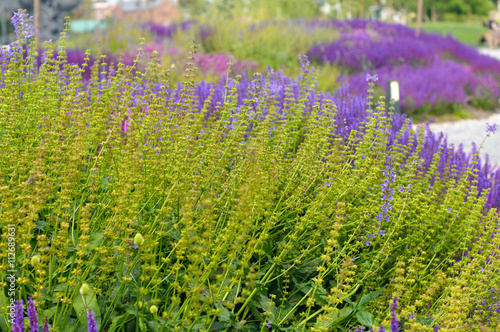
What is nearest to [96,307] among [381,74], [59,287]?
[59,287]

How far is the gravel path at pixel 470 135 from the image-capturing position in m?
6.31

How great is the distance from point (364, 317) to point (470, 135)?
6124 mm

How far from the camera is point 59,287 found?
5.69 feet

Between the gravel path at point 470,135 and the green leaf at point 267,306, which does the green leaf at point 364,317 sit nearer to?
the green leaf at point 267,306

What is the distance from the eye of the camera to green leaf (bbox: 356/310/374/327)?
6.08ft

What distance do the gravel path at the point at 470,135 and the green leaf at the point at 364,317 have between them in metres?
4.64

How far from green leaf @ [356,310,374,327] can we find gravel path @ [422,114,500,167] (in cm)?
464

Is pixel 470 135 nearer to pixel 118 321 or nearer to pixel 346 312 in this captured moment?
pixel 346 312

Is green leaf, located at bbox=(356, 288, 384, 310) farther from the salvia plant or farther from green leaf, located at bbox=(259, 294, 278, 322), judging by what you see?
green leaf, located at bbox=(259, 294, 278, 322)

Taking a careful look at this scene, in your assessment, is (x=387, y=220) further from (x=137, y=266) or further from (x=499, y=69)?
(x=499, y=69)

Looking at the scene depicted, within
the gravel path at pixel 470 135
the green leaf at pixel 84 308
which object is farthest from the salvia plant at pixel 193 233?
the gravel path at pixel 470 135

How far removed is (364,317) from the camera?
191 centimetres

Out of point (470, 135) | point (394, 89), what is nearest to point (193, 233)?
point (394, 89)

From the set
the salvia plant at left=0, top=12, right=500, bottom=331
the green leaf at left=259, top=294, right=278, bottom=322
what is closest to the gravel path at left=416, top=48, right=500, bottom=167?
the salvia plant at left=0, top=12, right=500, bottom=331
